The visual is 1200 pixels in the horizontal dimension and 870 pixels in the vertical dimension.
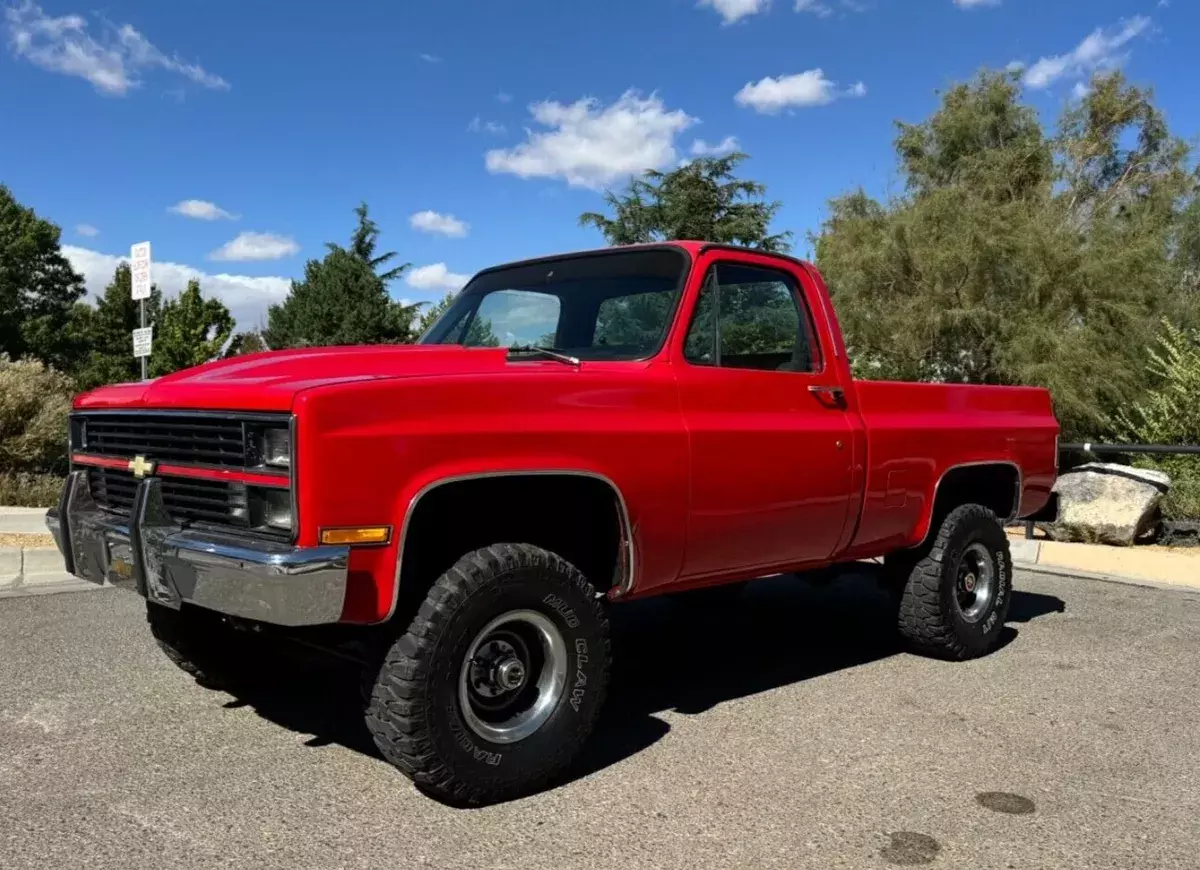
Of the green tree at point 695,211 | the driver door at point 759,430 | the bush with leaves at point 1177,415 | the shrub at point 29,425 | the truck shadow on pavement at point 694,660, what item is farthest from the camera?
the green tree at point 695,211

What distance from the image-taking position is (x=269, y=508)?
3189 millimetres

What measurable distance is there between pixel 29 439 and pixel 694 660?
8.05 meters

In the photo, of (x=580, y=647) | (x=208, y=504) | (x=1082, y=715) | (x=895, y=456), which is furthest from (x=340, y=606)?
(x=1082, y=715)

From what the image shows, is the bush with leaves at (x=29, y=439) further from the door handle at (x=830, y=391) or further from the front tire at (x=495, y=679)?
the door handle at (x=830, y=391)

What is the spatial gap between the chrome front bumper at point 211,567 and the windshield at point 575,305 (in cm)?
165

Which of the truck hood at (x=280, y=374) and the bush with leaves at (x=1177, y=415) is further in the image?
the bush with leaves at (x=1177, y=415)

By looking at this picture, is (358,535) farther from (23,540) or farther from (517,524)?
(23,540)

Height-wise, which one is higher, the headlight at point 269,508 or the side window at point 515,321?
the side window at point 515,321

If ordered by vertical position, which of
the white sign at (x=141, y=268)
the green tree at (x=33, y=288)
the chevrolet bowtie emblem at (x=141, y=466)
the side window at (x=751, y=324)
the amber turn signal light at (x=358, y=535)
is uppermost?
the green tree at (x=33, y=288)

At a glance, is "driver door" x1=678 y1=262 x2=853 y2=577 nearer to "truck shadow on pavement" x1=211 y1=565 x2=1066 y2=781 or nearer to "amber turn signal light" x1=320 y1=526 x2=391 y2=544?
"truck shadow on pavement" x1=211 y1=565 x2=1066 y2=781

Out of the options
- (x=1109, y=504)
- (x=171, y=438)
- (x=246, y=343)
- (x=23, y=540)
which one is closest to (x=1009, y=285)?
(x=1109, y=504)

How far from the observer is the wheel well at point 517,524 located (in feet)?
11.6

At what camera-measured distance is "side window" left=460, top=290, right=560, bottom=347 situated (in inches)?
187

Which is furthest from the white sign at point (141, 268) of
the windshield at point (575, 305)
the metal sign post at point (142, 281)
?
the windshield at point (575, 305)
